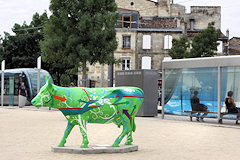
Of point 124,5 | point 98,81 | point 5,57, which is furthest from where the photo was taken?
point 124,5

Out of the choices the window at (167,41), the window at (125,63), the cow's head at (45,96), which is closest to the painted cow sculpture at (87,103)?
the cow's head at (45,96)

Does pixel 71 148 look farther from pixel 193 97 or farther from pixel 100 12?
pixel 100 12

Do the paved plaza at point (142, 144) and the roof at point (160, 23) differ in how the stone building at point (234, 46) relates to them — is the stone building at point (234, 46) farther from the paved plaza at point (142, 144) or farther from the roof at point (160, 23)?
the paved plaza at point (142, 144)

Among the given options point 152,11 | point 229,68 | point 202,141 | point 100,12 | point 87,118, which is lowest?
point 202,141

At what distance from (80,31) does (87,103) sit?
1498cm

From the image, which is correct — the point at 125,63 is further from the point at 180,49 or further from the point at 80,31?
the point at 80,31

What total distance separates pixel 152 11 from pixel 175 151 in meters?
53.6

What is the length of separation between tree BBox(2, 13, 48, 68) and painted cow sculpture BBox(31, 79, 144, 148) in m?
46.6

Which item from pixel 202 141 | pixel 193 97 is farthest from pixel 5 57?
pixel 202 141

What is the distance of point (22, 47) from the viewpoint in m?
56.3

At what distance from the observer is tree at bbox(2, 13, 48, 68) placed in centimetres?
5503

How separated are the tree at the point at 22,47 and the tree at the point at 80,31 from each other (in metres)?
30.7

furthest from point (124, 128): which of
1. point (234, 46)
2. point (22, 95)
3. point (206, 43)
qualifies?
point (234, 46)

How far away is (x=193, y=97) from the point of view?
18531 mm
